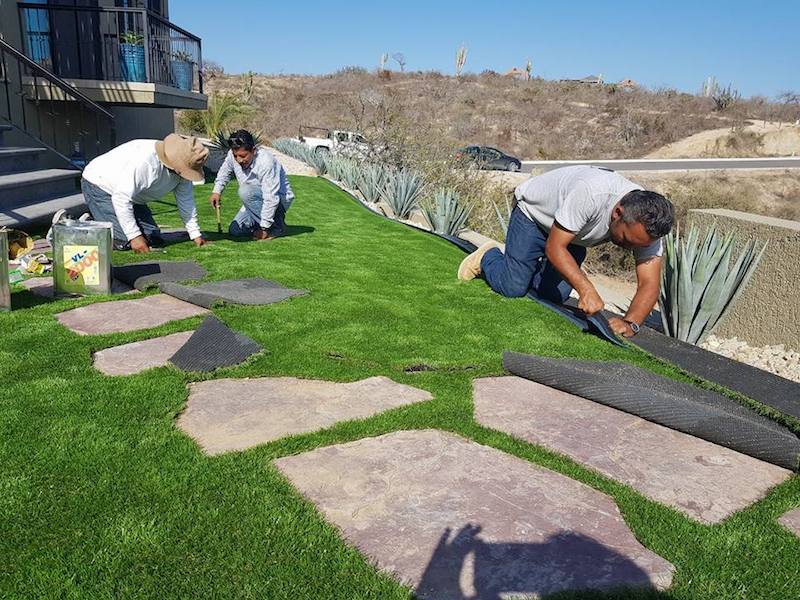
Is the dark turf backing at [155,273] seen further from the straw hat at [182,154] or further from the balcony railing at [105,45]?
the balcony railing at [105,45]

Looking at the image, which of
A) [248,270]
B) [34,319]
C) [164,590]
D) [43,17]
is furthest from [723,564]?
[43,17]

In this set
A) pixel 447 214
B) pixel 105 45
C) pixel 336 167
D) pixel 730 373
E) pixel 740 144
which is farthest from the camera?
pixel 740 144

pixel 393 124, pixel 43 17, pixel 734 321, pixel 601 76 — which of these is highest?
pixel 601 76

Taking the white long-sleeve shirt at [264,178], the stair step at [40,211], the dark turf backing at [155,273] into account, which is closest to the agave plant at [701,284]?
the dark turf backing at [155,273]

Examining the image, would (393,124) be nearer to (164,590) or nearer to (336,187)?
(336,187)

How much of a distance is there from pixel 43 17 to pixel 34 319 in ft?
30.1

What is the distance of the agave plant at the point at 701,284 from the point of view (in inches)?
184

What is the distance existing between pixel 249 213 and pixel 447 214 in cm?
279

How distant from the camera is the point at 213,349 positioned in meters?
3.29

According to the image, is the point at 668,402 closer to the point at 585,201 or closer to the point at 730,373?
the point at 730,373

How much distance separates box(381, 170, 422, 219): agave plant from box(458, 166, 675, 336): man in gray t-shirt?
5.54m

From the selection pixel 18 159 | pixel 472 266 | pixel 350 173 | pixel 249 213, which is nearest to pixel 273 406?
pixel 472 266

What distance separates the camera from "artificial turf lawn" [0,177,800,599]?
1.72 metres

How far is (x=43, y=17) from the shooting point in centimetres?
1069
